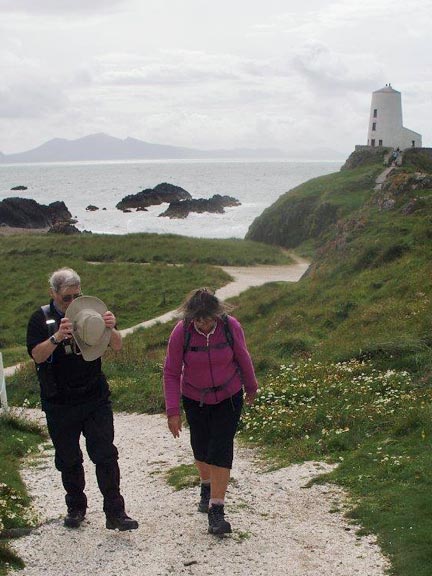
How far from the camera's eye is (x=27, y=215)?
82.4m

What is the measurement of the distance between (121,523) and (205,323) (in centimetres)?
192

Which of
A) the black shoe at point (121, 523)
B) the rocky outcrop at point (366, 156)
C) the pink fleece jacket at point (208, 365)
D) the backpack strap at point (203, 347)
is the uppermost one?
the rocky outcrop at point (366, 156)

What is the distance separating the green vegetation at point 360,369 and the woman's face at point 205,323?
2.17m

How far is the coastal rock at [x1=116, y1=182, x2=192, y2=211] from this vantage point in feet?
344

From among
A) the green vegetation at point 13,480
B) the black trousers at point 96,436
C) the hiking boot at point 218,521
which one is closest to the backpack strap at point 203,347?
the black trousers at point 96,436

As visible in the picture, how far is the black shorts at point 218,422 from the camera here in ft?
24.0

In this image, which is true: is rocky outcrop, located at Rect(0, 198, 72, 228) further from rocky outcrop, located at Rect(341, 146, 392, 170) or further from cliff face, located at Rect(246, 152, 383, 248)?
rocky outcrop, located at Rect(341, 146, 392, 170)

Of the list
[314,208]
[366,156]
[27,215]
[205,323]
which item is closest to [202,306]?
[205,323]

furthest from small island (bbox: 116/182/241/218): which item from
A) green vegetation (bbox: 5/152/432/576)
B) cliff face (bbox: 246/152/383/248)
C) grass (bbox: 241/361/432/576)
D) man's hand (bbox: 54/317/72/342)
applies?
man's hand (bbox: 54/317/72/342)

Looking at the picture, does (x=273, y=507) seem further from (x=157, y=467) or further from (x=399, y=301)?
(x=399, y=301)

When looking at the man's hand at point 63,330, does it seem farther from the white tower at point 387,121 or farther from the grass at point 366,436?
the white tower at point 387,121

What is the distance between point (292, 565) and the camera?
6.61 meters

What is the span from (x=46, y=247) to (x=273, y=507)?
3827 centimetres

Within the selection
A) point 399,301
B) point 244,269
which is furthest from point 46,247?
point 399,301
